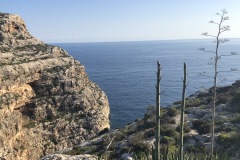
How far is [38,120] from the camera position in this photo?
6234 cm

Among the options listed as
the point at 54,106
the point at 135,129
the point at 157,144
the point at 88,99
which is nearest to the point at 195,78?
the point at 88,99

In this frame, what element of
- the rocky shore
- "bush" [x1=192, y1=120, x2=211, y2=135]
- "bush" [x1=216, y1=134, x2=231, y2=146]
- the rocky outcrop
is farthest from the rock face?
"bush" [x1=216, y1=134, x2=231, y2=146]

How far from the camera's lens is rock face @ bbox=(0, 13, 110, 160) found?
2188 inches

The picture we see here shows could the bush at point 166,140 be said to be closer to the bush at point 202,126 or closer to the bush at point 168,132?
the bush at point 168,132

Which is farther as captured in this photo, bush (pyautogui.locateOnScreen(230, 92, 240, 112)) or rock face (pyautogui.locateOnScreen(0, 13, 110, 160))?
rock face (pyautogui.locateOnScreen(0, 13, 110, 160))

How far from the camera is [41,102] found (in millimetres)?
64438

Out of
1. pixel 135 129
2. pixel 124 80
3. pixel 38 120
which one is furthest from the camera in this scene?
pixel 124 80

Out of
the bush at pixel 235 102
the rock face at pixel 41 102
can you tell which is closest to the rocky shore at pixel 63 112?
the rock face at pixel 41 102

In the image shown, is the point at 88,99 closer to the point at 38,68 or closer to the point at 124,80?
the point at 38,68

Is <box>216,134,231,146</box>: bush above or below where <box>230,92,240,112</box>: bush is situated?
below

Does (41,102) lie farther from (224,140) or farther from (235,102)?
(224,140)

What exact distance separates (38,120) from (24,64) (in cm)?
1281

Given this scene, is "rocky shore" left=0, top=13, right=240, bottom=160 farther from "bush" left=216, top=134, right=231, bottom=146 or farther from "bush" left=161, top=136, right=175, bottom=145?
"bush" left=161, top=136, right=175, bottom=145

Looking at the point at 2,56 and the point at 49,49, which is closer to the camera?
the point at 2,56
